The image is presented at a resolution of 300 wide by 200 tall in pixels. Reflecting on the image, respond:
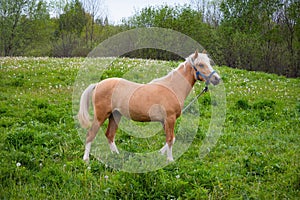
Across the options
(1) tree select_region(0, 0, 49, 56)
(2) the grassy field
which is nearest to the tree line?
(1) tree select_region(0, 0, 49, 56)

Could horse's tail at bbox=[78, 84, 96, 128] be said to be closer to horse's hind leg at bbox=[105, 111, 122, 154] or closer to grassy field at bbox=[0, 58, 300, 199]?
horse's hind leg at bbox=[105, 111, 122, 154]

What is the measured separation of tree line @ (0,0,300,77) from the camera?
Answer: 87.5ft

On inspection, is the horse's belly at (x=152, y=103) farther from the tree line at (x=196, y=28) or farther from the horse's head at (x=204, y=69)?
the tree line at (x=196, y=28)

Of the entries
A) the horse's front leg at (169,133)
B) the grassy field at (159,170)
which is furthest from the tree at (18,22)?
the horse's front leg at (169,133)

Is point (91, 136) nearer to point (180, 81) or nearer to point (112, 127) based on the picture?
point (112, 127)

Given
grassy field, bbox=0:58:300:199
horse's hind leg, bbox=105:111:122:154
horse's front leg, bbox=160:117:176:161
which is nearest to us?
grassy field, bbox=0:58:300:199

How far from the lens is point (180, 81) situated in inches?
257

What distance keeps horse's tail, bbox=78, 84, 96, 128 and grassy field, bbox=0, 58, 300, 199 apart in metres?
0.82

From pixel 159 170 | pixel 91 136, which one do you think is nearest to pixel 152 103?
pixel 159 170

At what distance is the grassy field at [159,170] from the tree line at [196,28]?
4.81 m

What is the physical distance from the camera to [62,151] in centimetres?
706

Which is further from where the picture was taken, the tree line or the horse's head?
the tree line

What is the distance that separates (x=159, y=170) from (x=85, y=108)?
2.21 meters

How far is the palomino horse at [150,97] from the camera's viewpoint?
20.7 feet
